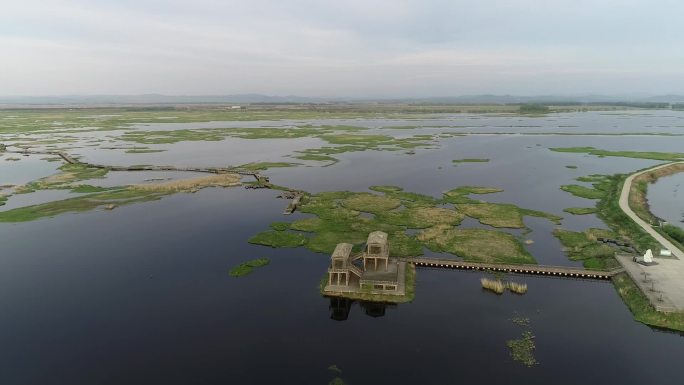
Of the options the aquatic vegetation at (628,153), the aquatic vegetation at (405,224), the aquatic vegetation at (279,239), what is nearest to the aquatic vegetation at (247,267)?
the aquatic vegetation at (279,239)

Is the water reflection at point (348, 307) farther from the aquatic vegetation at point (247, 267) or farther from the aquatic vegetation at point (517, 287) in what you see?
the aquatic vegetation at point (517, 287)

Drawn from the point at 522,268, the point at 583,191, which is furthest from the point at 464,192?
the point at 522,268

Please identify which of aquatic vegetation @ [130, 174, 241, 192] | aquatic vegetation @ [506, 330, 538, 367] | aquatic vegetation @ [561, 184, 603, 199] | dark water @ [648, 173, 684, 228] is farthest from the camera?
aquatic vegetation @ [130, 174, 241, 192]

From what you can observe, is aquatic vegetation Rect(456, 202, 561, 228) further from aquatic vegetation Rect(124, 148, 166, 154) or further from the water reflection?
aquatic vegetation Rect(124, 148, 166, 154)

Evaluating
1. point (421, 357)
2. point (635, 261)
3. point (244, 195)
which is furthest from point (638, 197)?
point (244, 195)

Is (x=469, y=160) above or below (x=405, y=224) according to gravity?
above

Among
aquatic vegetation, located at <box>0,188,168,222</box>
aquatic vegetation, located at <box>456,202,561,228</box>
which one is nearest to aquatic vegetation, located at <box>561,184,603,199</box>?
aquatic vegetation, located at <box>456,202,561,228</box>

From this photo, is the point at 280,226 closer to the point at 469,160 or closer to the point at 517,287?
the point at 517,287
